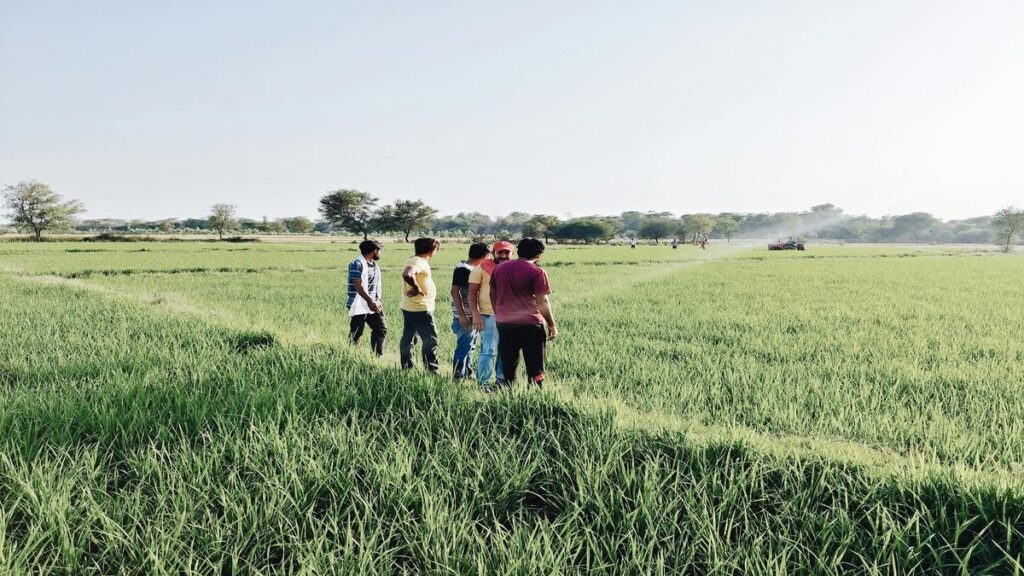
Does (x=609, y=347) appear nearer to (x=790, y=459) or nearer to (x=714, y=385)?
(x=714, y=385)

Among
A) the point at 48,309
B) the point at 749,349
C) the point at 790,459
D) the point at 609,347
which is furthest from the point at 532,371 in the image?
the point at 48,309

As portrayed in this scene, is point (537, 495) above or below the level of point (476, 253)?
below

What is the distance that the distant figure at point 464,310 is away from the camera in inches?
201

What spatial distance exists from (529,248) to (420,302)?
64.4 inches

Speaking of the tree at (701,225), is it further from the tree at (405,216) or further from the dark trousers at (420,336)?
the dark trousers at (420,336)

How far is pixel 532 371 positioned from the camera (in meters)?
4.42

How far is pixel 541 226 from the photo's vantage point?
94500 millimetres

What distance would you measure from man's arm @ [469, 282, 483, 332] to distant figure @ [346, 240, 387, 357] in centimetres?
143

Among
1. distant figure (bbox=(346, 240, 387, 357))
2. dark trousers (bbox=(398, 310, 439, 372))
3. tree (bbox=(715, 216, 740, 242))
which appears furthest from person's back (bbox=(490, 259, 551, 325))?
tree (bbox=(715, 216, 740, 242))

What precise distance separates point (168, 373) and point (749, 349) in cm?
669

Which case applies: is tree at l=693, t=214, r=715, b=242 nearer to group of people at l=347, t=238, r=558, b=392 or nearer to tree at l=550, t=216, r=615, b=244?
tree at l=550, t=216, r=615, b=244

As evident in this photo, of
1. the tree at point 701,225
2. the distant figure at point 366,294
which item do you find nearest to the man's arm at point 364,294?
the distant figure at point 366,294

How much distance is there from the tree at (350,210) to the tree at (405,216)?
6.51 ft

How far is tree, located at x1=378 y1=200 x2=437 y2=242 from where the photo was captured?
85000 millimetres
